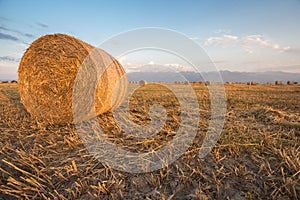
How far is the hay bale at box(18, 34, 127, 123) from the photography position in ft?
13.8

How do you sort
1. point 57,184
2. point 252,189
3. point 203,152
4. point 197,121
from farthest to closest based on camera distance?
point 197,121
point 203,152
point 57,184
point 252,189

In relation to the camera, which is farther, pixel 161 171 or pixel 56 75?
pixel 56 75

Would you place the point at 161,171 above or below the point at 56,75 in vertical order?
below

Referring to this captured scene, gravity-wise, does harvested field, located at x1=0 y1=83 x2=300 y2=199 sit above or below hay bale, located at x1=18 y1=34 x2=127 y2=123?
below

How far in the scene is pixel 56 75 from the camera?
427 centimetres

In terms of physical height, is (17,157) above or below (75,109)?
below

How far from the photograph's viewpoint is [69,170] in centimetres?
209

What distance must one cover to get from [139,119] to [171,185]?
2408 millimetres

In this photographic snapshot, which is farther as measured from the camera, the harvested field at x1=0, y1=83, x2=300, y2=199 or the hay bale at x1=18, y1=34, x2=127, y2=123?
the hay bale at x1=18, y1=34, x2=127, y2=123

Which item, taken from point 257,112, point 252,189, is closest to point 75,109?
point 252,189

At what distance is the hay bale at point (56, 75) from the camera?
4.19 metres

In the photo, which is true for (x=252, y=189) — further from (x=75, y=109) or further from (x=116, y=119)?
(x=75, y=109)

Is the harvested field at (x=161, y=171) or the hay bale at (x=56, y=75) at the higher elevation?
the hay bale at (x=56, y=75)

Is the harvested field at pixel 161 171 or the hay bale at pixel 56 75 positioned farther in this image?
the hay bale at pixel 56 75
